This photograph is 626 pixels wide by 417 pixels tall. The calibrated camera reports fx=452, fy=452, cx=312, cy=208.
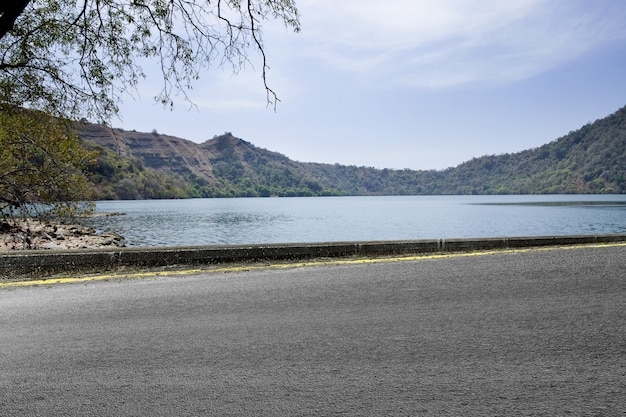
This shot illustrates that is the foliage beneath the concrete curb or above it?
above

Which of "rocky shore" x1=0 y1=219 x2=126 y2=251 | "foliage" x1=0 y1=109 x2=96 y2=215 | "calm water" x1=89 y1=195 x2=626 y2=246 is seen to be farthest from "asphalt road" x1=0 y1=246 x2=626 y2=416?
"calm water" x1=89 y1=195 x2=626 y2=246

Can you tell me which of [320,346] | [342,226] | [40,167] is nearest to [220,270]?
[320,346]

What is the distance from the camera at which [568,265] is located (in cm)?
630

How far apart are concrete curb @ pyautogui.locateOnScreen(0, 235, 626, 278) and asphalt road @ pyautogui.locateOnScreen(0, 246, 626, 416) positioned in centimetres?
107

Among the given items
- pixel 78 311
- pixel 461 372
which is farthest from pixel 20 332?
pixel 461 372

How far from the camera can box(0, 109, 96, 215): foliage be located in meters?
12.6

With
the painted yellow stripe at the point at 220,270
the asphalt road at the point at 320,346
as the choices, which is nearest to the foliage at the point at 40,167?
the painted yellow stripe at the point at 220,270

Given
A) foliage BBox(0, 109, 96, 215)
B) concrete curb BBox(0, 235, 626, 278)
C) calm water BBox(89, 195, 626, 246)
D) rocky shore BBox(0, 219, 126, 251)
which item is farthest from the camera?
calm water BBox(89, 195, 626, 246)

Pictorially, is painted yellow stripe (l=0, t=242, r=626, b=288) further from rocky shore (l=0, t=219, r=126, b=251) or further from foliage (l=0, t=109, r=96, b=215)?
rocky shore (l=0, t=219, r=126, b=251)

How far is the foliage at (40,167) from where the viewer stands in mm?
12633

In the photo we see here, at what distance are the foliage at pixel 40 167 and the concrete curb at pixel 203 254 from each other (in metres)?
6.77

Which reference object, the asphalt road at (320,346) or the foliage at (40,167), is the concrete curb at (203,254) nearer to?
the asphalt road at (320,346)

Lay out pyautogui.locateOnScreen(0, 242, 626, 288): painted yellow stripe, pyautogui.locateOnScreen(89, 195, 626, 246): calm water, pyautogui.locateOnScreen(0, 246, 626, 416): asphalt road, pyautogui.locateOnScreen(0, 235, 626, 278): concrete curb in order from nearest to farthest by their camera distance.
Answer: pyautogui.locateOnScreen(0, 246, 626, 416): asphalt road → pyautogui.locateOnScreen(0, 242, 626, 288): painted yellow stripe → pyautogui.locateOnScreen(0, 235, 626, 278): concrete curb → pyautogui.locateOnScreen(89, 195, 626, 246): calm water

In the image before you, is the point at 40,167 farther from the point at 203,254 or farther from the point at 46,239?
the point at 46,239
